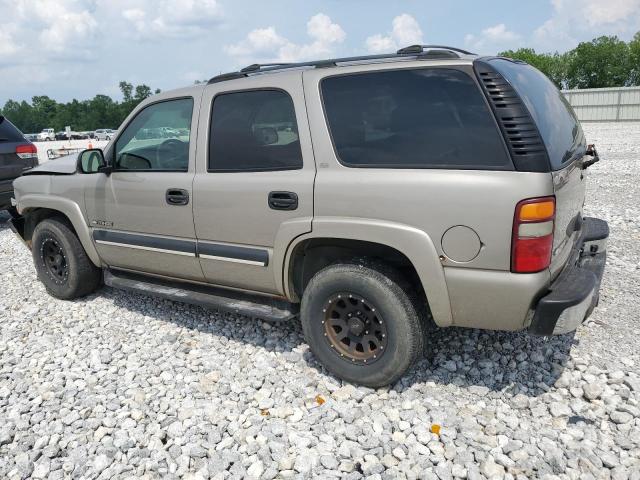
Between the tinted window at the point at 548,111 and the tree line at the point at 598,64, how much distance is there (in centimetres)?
7759

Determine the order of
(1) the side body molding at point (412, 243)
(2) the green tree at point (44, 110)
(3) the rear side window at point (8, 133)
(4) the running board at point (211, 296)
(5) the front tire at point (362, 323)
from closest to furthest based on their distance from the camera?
1. (1) the side body molding at point (412, 243)
2. (5) the front tire at point (362, 323)
3. (4) the running board at point (211, 296)
4. (3) the rear side window at point (8, 133)
5. (2) the green tree at point (44, 110)

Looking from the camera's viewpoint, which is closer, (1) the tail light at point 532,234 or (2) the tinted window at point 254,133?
(1) the tail light at point 532,234

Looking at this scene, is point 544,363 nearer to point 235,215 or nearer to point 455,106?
point 455,106

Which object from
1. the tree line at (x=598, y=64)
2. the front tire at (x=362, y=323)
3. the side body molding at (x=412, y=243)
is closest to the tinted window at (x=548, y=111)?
the side body molding at (x=412, y=243)

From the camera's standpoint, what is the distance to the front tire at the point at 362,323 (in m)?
3.17

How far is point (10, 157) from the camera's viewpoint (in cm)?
838

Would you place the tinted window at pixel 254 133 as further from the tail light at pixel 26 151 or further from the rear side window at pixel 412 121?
the tail light at pixel 26 151

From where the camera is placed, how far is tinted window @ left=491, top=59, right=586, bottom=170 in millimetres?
2889

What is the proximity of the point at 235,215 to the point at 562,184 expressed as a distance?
2031 mm

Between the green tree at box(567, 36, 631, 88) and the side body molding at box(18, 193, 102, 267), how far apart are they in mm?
84132

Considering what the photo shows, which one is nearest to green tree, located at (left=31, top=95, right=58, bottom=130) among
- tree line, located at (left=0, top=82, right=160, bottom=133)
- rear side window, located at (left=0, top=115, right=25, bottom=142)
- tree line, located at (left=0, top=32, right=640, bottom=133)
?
tree line, located at (left=0, top=82, right=160, bottom=133)

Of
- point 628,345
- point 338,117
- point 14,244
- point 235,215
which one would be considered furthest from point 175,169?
point 14,244

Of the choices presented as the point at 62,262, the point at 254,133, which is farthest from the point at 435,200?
the point at 62,262

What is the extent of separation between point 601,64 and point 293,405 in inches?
3467
